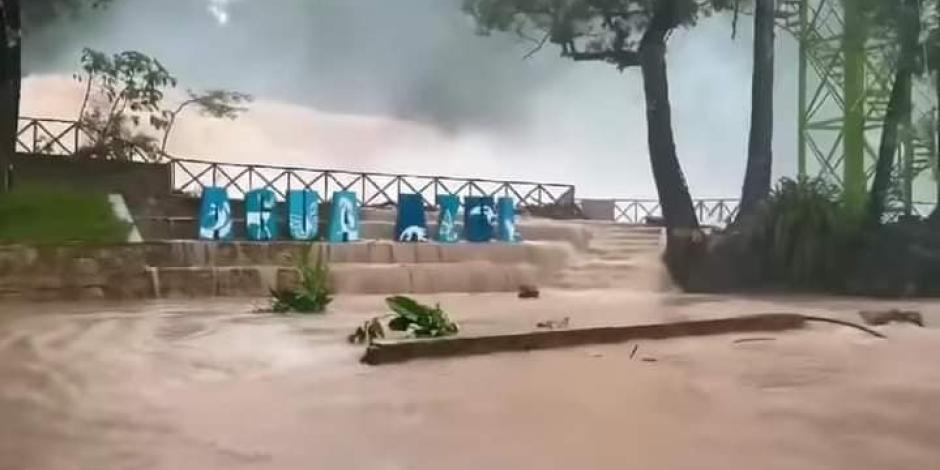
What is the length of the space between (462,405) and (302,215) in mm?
5870

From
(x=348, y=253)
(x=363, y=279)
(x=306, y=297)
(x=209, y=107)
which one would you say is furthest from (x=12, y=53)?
(x=306, y=297)

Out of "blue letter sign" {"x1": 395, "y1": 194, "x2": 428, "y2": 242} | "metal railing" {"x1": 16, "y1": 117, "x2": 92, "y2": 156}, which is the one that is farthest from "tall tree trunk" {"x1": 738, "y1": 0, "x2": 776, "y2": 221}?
"metal railing" {"x1": 16, "y1": 117, "x2": 92, "y2": 156}

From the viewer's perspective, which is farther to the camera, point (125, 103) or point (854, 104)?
point (125, 103)

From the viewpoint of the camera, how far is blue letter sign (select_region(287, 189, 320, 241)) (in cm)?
805

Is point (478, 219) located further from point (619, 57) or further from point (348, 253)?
point (619, 57)

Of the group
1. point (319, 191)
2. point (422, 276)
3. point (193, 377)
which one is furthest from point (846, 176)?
point (193, 377)

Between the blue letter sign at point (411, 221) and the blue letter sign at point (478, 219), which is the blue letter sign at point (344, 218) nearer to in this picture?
the blue letter sign at point (411, 221)

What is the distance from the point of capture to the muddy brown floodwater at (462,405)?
1898 millimetres

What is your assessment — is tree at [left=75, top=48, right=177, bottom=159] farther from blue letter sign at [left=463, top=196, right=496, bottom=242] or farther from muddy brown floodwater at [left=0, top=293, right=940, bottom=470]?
muddy brown floodwater at [left=0, top=293, right=940, bottom=470]

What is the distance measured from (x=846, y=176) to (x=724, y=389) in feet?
21.1

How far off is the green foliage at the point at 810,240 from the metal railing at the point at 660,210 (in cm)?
52

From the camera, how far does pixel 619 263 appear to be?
8.65 metres

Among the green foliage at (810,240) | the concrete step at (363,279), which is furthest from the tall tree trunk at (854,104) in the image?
the concrete step at (363,279)

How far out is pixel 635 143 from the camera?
374 inches
